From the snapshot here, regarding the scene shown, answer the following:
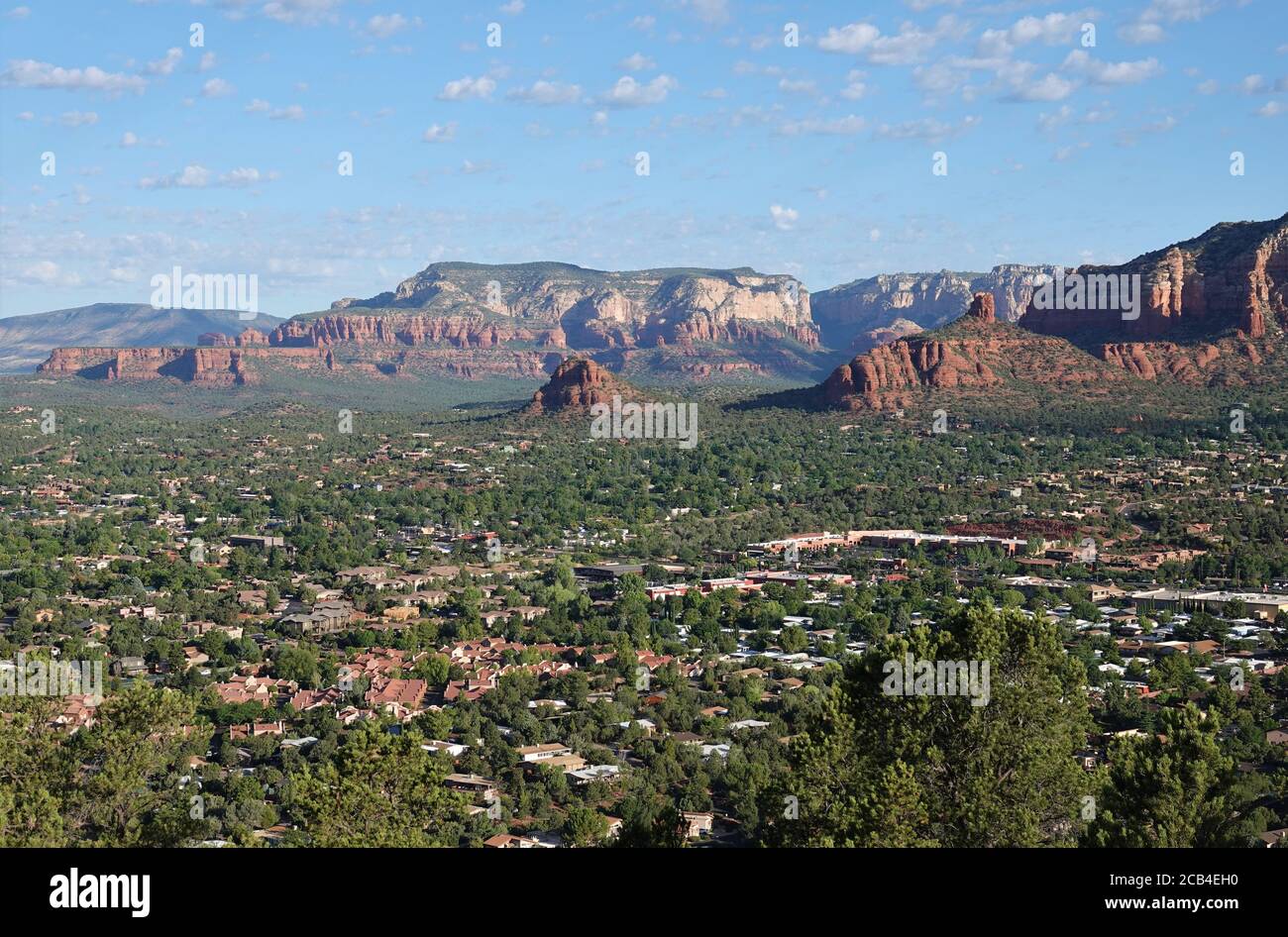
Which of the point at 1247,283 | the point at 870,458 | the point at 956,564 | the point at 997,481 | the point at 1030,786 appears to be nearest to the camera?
the point at 1030,786

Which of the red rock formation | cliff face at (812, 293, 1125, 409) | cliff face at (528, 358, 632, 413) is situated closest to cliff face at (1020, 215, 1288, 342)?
the red rock formation

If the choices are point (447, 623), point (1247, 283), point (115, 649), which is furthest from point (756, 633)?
point (1247, 283)

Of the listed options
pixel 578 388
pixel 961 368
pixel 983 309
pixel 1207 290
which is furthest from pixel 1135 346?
pixel 578 388

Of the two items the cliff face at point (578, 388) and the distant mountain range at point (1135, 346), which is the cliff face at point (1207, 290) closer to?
the distant mountain range at point (1135, 346)

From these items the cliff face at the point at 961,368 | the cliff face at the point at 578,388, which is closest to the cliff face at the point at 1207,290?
the cliff face at the point at 961,368

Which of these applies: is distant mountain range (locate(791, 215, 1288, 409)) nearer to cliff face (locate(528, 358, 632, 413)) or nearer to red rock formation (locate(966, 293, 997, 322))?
red rock formation (locate(966, 293, 997, 322))
